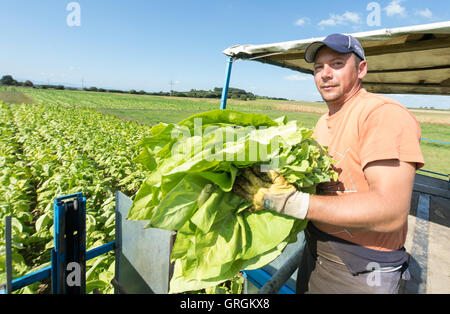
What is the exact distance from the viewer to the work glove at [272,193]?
963 millimetres

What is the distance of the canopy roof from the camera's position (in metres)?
2.31

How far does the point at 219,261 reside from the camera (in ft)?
Answer: 3.13

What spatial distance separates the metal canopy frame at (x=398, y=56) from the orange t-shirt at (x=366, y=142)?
4.77 ft

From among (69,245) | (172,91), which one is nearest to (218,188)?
(69,245)

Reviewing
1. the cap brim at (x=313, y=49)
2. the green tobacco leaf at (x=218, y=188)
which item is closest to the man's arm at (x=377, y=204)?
the green tobacco leaf at (x=218, y=188)

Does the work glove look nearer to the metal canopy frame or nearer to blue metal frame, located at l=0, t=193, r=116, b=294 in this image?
blue metal frame, located at l=0, t=193, r=116, b=294

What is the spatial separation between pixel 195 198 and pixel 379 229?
0.77 meters

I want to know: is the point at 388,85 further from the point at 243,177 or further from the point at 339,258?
the point at 243,177

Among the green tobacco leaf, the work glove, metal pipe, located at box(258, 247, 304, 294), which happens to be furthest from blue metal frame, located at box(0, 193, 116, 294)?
metal pipe, located at box(258, 247, 304, 294)

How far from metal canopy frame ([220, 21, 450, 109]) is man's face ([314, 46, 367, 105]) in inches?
53.1

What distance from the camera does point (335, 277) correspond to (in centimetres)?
139

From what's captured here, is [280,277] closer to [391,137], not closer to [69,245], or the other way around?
[391,137]

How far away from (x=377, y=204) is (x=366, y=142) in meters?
0.28
